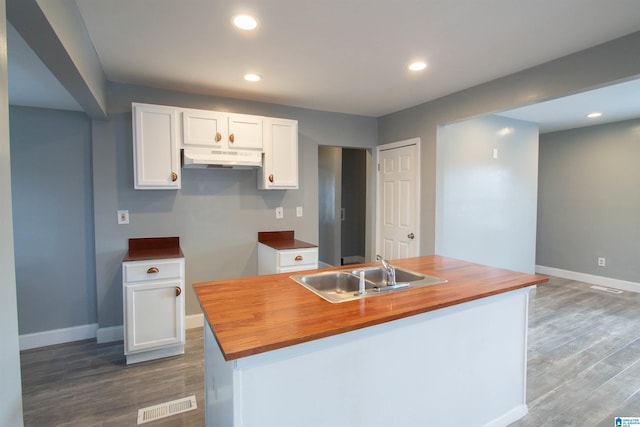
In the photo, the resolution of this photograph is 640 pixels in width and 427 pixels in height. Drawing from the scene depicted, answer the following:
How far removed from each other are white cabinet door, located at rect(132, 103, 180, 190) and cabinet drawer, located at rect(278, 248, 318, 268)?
1.19 meters

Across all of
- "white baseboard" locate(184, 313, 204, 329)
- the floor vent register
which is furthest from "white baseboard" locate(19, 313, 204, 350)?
the floor vent register

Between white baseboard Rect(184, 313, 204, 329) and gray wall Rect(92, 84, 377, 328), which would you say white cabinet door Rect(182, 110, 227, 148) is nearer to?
gray wall Rect(92, 84, 377, 328)

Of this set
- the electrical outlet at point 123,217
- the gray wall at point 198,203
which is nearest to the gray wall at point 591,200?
the gray wall at point 198,203

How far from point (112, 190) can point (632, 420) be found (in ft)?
14.1

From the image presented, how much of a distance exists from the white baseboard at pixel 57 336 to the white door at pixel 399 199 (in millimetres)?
3412

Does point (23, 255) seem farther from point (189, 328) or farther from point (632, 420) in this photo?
point (632, 420)

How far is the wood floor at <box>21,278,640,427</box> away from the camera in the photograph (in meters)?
2.05

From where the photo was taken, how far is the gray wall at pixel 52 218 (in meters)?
2.99

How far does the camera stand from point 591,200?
502 cm

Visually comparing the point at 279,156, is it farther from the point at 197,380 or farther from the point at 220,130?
the point at 197,380

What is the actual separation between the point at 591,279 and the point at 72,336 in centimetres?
693

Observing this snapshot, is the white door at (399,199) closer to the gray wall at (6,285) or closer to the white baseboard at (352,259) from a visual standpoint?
the white baseboard at (352,259)

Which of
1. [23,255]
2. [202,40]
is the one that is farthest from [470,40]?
[23,255]

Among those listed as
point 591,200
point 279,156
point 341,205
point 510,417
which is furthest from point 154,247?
point 591,200
